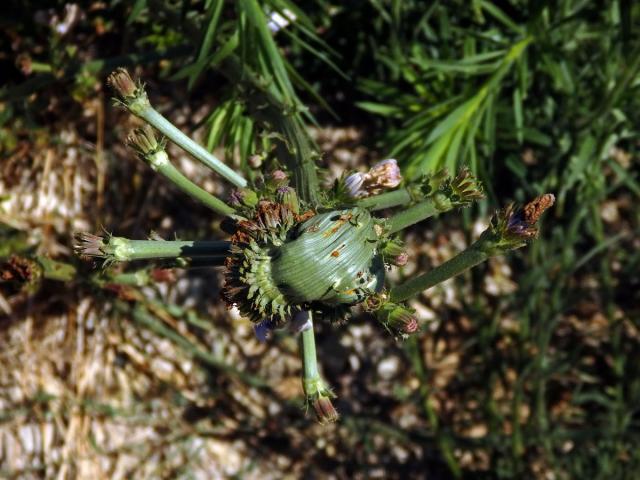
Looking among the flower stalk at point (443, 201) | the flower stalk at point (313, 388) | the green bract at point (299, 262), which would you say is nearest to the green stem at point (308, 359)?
the flower stalk at point (313, 388)

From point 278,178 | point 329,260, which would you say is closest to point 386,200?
point 278,178

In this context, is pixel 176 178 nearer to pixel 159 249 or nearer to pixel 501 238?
pixel 159 249

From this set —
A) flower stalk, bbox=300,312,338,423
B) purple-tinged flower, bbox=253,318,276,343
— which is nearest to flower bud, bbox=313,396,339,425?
flower stalk, bbox=300,312,338,423

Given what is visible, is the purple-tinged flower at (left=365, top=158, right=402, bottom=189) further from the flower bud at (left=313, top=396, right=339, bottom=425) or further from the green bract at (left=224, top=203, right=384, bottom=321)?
the flower bud at (left=313, top=396, right=339, bottom=425)

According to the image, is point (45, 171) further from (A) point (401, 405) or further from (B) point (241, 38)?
(A) point (401, 405)

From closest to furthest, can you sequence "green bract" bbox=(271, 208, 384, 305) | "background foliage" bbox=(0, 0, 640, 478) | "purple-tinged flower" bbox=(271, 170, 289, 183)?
"green bract" bbox=(271, 208, 384, 305)
"purple-tinged flower" bbox=(271, 170, 289, 183)
"background foliage" bbox=(0, 0, 640, 478)

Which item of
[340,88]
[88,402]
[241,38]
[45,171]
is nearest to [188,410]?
[88,402]
